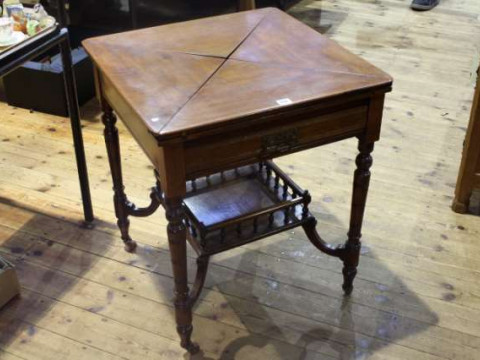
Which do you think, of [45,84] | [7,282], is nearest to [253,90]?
[7,282]

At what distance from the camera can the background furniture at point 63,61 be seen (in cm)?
170

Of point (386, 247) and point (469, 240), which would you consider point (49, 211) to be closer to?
point (386, 247)

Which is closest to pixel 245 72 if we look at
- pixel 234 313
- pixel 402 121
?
pixel 234 313

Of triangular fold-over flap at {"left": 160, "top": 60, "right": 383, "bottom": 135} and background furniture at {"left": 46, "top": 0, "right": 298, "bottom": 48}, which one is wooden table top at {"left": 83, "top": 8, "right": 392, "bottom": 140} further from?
background furniture at {"left": 46, "top": 0, "right": 298, "bottom": 48}

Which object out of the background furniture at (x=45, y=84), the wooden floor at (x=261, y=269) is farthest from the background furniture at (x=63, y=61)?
the background furniture at (x=45, y=84)

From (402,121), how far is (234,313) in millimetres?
1520

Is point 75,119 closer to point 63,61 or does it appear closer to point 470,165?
point 63,61

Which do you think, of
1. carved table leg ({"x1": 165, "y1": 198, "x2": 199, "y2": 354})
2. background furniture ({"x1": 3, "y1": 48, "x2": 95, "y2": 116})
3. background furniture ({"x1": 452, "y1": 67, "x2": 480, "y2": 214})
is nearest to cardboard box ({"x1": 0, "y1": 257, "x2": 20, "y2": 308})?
carved table leg ({"x1": 165, "y1": 198, "x2": 199, "y2": 354})

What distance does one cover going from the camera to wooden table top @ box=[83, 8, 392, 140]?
1385mm

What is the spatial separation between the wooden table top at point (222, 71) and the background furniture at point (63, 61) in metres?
0.18

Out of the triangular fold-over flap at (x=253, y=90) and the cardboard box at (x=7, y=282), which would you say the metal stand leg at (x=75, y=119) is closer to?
the cardboard box at (x=7, y=282)

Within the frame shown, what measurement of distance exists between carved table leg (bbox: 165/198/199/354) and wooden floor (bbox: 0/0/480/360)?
91 millimetres

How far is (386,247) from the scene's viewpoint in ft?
7.14

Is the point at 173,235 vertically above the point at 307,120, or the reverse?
the point at 307,120
